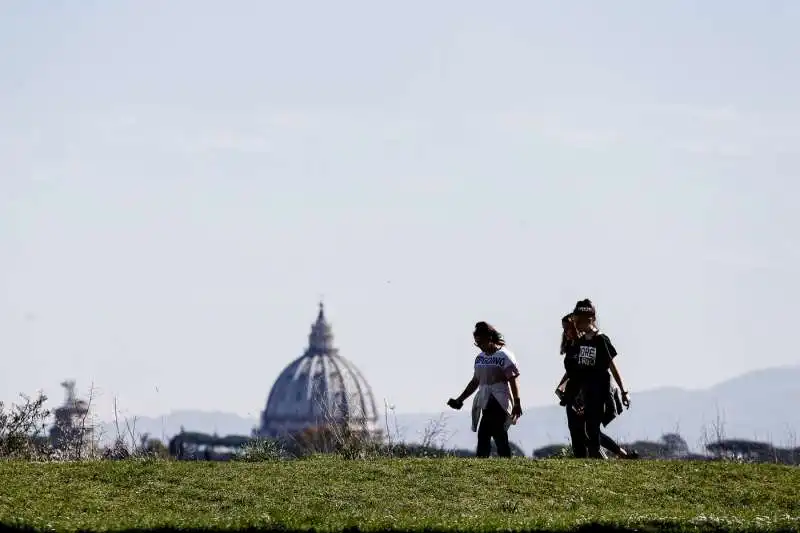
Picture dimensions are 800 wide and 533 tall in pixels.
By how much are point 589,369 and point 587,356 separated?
17 centimetres

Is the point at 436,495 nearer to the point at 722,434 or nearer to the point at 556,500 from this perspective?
the point at 556,500

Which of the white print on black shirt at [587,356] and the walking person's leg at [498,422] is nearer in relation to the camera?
the white print on black shirt at [587,356]

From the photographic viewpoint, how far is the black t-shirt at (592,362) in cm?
2209

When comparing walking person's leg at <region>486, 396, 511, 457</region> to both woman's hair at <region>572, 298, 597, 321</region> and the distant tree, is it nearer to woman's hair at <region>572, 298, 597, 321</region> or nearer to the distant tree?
woman's hair at <region>572, 298, 597, 321</region>

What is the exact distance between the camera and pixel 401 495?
19.0m

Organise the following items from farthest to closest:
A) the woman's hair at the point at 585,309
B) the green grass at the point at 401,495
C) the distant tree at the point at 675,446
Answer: the distant tree at the point at 675,446 → the woman's hair at the point at 585,309 → the green grass at the point at 401,495

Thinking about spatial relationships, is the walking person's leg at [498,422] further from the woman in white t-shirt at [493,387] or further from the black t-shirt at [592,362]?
the black t-shirt at [592,362]

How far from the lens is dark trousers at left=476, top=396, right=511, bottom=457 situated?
22516mm

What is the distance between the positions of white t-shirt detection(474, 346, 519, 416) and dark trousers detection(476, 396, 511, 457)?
0.08 meters

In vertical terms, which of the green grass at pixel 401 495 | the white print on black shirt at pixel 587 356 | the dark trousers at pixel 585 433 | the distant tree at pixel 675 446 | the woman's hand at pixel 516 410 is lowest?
the green grass at pixel 401 495

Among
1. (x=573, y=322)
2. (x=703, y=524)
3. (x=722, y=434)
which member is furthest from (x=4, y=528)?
(x=722, y=434)

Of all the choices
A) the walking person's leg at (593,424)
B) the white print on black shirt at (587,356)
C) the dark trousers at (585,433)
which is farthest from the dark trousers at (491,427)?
the white print on black shirt at (587,356)

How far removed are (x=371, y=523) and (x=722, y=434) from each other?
11.8 meters

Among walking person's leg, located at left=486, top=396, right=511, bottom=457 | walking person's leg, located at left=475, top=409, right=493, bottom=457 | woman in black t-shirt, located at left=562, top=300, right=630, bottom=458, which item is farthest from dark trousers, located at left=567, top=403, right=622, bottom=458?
walking person's leg, located at left=475, top=409, right=493, bottom=457
